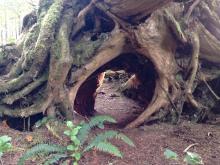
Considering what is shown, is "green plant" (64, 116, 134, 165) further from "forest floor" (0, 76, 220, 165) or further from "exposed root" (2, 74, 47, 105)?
"exposed root" (2, 74, 47, 105)

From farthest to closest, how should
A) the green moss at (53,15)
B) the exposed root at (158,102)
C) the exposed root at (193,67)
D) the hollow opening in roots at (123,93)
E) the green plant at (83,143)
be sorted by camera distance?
1. the hollow opening in roots at (123,93)
2. the exposed root at (193,67)
3. the exposed root at (158,102)
4. the green moss at (53,15)
5. the green plant at (83,143)

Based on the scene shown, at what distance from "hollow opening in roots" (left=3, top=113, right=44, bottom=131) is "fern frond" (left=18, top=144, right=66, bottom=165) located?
1112mm

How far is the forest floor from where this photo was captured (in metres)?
4.84

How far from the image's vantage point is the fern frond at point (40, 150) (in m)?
4.30

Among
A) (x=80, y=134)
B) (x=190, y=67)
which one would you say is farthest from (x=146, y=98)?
(x=80, y=134)

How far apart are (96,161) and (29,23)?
390cm

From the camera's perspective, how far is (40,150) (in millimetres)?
4441

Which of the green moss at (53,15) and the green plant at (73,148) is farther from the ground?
the green moss at (53,15)

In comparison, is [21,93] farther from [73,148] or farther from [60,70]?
[73,148]

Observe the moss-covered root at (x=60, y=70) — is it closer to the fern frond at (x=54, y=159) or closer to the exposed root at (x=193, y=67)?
the fern frond at (x=54, y=159)

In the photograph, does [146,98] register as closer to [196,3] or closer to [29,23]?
[196,3]

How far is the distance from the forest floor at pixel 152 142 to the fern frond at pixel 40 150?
0.28 meters

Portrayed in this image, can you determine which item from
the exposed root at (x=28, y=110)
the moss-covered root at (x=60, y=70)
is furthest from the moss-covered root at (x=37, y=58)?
the exposed root at (x=28, y=110)

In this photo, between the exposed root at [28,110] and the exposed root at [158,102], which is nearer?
the exposed root at [28,110]
